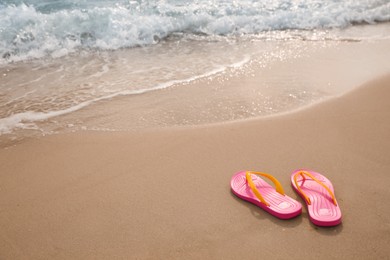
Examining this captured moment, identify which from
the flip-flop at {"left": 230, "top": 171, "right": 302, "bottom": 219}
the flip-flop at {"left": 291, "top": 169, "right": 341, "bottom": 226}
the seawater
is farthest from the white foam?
the flip-flop at {"left": 291, "top": 169, "right": 341, "bottom": 226}

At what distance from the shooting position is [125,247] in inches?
81.7

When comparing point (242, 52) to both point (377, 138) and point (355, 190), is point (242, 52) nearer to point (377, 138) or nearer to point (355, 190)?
point (377, 138)

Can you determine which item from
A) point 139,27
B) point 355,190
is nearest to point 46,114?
point 355,190

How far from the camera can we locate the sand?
2.06 metres

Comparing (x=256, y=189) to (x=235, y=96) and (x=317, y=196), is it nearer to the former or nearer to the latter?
(x=317, y=196)

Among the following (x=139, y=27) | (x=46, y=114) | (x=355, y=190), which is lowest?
(x=355, y=190)

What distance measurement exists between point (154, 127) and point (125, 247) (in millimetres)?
1493

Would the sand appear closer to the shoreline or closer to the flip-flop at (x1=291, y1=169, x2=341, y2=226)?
the flip-flop at (x1=291, y1=169, x2=341, y2=226)

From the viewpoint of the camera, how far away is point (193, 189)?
251cm

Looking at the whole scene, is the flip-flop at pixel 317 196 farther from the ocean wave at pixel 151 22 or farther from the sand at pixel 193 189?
the ocean wave at pixel 151 22

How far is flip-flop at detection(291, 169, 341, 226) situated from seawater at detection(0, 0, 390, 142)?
1.19m

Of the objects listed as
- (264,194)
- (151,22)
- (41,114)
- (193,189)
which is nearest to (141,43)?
(151,22)

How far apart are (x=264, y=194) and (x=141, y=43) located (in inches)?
192

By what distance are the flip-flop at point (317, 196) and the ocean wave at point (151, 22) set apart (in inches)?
186
